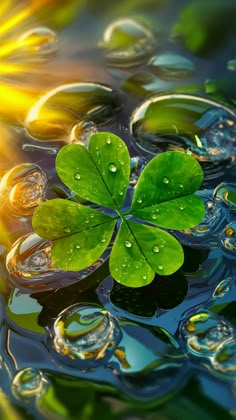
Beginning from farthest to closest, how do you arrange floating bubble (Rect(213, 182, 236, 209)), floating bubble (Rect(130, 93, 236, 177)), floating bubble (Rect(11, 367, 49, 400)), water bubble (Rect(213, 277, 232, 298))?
1. floating bubble (Rect(130, 93, 236, 177))
2. floating bubble (Rect(213, 182, 236, 209))
3. water bubble (Rect(213, 277, 232, 298))
4. floating bubble (Rect(11, 367, 49, 400))

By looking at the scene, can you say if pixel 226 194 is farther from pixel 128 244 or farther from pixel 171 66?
pixel 171 66

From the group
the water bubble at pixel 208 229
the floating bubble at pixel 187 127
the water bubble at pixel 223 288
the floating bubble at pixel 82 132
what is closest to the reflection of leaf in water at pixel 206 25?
the floating bubble at pixel 187 127

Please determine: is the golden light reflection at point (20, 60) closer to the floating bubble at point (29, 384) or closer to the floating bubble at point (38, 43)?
the floating bubble at point (38, 43)

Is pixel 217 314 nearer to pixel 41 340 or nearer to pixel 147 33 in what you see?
pixel 41 340

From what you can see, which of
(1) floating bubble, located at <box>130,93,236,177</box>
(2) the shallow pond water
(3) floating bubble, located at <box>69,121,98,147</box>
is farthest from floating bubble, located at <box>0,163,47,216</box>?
(1) floating bubble, located at <box>130,93,236,177</box>

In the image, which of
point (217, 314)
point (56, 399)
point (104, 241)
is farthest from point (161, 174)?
point (56, 399)

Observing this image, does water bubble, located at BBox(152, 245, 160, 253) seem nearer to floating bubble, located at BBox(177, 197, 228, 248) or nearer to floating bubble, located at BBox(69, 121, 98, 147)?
floating bubble, located at BBox(177, 197, 228, 248)

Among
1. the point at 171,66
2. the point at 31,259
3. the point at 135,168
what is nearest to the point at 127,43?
the point at 171,66
